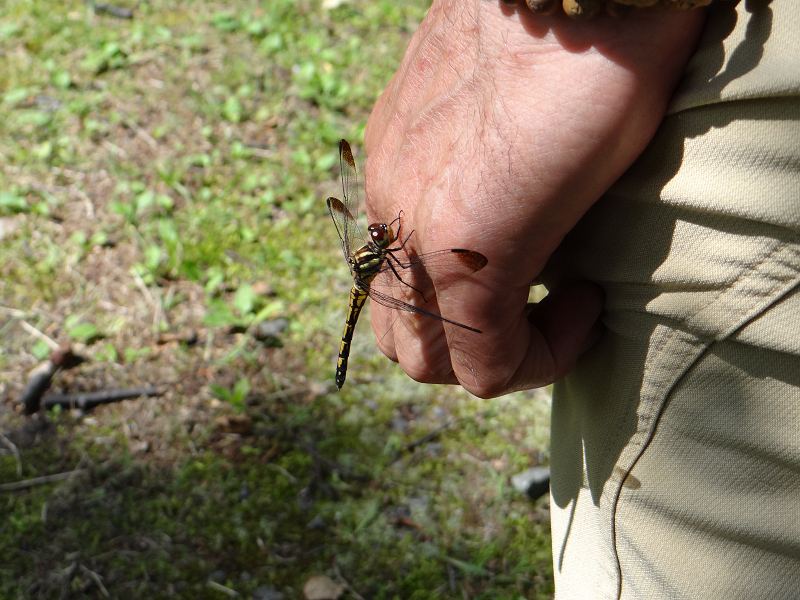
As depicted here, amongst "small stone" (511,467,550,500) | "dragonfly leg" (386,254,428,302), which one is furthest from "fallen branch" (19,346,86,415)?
"small stone" (511,467,550,500)

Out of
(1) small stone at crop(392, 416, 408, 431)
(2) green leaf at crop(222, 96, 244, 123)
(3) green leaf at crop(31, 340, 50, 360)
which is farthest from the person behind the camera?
(2) green leaf at crop(222, 96, 244, 123)

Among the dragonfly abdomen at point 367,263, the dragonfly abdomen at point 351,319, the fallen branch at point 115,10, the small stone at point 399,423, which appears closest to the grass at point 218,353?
the small stone at point 399,423

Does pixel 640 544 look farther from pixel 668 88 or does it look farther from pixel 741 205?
pixel 668 88

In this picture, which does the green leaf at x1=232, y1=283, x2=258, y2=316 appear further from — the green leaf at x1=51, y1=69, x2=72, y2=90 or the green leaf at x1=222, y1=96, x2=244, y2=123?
the green leaf at x1=51, y1=69, x2=72, y2=90

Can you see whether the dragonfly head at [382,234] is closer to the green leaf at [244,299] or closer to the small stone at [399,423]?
the small stone at [399,423]

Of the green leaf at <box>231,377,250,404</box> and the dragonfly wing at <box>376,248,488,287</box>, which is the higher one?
the dragonfly wing at <box>376,248,488,287</box>

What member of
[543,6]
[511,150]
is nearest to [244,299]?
[511,150]
